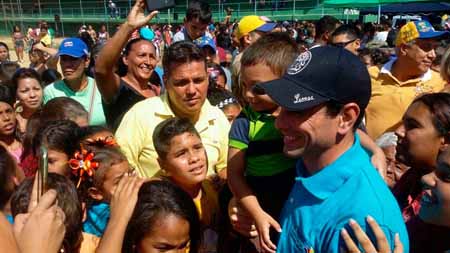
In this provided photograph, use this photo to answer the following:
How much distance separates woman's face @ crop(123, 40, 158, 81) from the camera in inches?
156

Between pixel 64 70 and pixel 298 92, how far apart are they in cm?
360

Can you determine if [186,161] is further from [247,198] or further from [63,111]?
[63,111]

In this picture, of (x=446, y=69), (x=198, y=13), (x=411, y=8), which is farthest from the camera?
(x=411, y=8)

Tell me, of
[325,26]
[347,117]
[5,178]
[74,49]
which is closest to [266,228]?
[347,117]

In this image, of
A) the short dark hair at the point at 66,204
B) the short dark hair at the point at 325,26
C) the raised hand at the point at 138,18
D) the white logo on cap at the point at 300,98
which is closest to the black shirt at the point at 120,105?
the raised hand at the point at 138,18

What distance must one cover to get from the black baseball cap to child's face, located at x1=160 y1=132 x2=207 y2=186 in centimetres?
115

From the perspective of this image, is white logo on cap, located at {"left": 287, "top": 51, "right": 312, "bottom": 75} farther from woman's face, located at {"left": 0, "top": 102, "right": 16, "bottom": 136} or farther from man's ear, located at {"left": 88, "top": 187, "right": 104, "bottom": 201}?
woman's face, located at {"left": 0, "top": 102, "right": 16, "bottom": 136}

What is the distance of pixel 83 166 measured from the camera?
2.86 metres

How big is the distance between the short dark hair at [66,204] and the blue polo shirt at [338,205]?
108 cm

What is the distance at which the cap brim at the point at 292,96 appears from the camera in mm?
1702

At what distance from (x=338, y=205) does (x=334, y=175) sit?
0.12 m

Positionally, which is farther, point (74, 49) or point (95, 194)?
Answer: point (74, 49)

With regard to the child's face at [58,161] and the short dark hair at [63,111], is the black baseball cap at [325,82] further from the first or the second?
Result: the short dark hair at [63,111]

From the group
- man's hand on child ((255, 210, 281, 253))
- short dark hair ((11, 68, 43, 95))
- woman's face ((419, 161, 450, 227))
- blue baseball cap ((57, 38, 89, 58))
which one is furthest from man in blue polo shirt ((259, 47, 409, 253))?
short dark hair ((11, 68, 43, 95))
